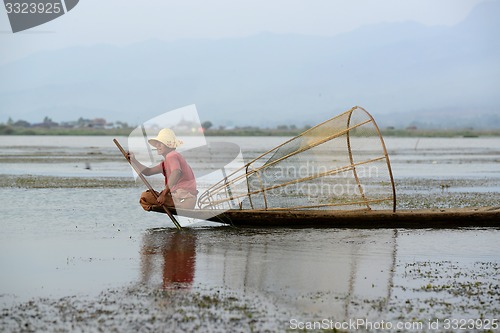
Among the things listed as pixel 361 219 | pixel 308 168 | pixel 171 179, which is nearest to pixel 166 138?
pixel 171 179

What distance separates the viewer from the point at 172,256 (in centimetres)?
A: 1134

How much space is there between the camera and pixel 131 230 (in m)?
14.2

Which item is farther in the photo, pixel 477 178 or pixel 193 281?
pixel 477 178

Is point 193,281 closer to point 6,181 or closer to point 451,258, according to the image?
point 451,258

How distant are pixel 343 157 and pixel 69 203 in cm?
662

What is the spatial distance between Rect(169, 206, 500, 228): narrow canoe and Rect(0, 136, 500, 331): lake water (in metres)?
0.19

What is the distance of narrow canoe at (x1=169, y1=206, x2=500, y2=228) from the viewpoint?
14.1 metres

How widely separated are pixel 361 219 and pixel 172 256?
4.08 meters

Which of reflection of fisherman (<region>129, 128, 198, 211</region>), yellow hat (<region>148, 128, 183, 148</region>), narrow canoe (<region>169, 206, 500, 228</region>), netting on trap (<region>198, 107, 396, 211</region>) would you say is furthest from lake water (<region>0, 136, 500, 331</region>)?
yellow hat (<region>148, 128, 183, 148</region>)

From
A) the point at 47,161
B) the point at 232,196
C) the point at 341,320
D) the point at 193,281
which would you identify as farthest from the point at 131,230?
the point at 47,161

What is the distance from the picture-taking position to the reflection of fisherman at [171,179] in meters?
13.6

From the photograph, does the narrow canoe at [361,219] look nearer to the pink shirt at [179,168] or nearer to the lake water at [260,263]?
the lake water at [260,263]

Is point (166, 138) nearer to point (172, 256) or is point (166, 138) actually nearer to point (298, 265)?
point (172, 256)

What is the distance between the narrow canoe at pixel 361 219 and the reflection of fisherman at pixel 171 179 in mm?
607
